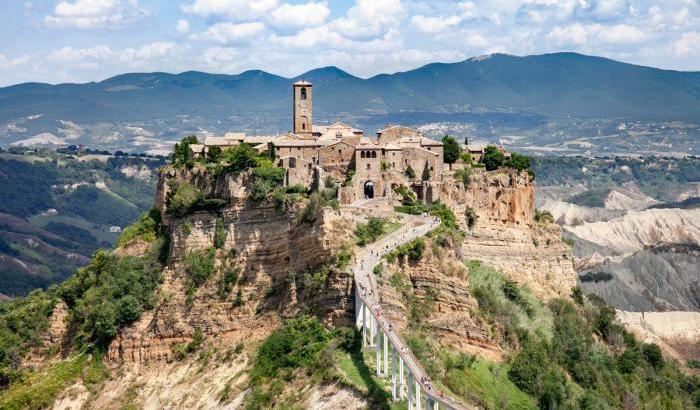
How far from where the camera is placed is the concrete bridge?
3353 centimetres

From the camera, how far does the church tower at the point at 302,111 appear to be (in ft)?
206

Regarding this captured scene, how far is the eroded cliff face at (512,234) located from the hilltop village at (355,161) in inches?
80.1

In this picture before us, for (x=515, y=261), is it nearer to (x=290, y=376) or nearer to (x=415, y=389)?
(x=290, y=376)

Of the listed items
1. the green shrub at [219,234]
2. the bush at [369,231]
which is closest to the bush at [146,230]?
the green shrub at [219,234]

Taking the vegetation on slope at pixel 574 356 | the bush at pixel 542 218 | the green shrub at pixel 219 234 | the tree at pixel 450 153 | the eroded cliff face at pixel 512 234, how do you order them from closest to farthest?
the vegetation on slope at pixel 574 356 → the green shrub at pixel 219 234 → the eroded cliff face at pixel 512 234 → the tree at pixel 450 153 → the bush at pixel 542 218

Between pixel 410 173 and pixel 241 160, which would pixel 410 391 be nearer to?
pixel 241 160

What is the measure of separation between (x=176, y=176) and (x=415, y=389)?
93.2 ft

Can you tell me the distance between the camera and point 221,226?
53.9 m

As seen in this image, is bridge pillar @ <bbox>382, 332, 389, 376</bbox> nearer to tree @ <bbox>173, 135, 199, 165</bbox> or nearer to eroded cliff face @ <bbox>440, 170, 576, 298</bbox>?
eroded cliff face @ <bbox>440, 170, 576, 298</bbox>

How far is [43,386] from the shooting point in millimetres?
52750

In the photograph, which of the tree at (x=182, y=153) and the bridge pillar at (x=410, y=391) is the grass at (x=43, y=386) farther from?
the bridge pillar at (x=410, y=391)

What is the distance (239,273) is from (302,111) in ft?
48.1

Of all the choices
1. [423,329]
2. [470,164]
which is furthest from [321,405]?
[470,164]

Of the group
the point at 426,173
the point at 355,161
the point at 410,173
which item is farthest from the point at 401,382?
the point at 426,173
